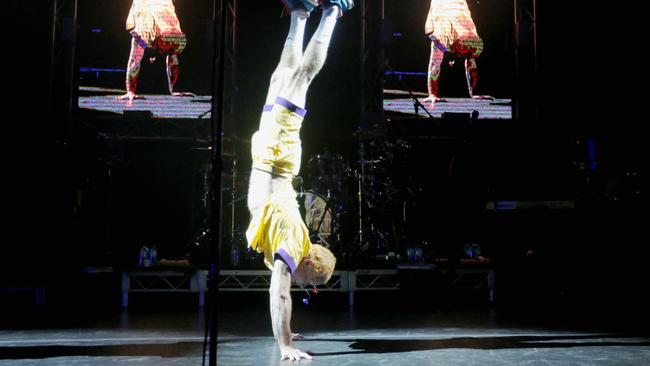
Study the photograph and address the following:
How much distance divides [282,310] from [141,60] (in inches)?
280

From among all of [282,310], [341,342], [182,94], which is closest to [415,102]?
[182,94]

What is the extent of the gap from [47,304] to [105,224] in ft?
5.41

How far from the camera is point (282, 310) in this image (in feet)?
11.4

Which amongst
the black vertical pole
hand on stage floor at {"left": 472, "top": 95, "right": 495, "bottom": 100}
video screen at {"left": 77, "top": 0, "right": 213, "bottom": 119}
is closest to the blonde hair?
the black vertical pole

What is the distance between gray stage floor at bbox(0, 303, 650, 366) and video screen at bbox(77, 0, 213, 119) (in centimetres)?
430

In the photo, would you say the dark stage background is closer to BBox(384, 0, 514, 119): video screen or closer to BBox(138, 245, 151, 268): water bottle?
BBox(384, 0, 514, 119): video screen

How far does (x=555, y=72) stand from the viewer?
9.36 meters

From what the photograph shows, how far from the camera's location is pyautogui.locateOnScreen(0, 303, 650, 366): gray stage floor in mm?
3555

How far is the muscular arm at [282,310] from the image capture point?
11.4 ft

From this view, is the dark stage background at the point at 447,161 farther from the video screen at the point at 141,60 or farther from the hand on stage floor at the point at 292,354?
the hand on stage floor at the point at 292,354

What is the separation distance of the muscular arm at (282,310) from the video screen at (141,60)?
19.6ft

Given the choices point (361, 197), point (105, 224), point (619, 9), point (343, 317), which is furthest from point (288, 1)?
point (619, 9)

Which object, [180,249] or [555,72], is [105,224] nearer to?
[180,249]

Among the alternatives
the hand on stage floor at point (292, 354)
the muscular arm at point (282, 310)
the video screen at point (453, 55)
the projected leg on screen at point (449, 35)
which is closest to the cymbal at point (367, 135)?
the video screen at point (453, 55)
